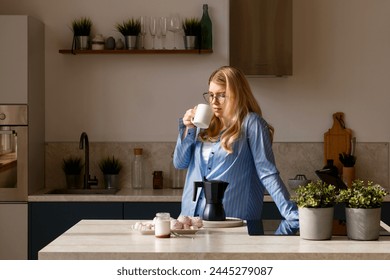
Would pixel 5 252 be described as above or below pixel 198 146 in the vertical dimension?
below

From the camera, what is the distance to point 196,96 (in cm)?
607

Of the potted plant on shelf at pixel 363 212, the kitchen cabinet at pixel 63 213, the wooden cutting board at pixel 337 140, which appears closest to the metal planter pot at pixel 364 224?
the potted plant on shelf at pixel 363 212

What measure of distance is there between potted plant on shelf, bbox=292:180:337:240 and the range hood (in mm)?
2487

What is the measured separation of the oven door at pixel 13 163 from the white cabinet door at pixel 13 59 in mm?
223

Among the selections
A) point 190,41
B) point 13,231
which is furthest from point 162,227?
point 190,41

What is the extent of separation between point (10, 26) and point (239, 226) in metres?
2.66

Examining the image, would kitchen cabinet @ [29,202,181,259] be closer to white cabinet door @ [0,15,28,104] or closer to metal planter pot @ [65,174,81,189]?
metal planter pot @ [65,174,81,189]

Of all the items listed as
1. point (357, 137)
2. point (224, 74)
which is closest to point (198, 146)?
point (224, 74)

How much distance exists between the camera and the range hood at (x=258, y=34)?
5.70 meters

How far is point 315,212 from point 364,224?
20 cm

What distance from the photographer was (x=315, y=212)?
10.7 ft

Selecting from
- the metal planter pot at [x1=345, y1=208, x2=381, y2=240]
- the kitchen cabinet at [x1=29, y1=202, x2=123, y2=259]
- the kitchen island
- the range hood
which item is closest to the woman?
the kitchen island
